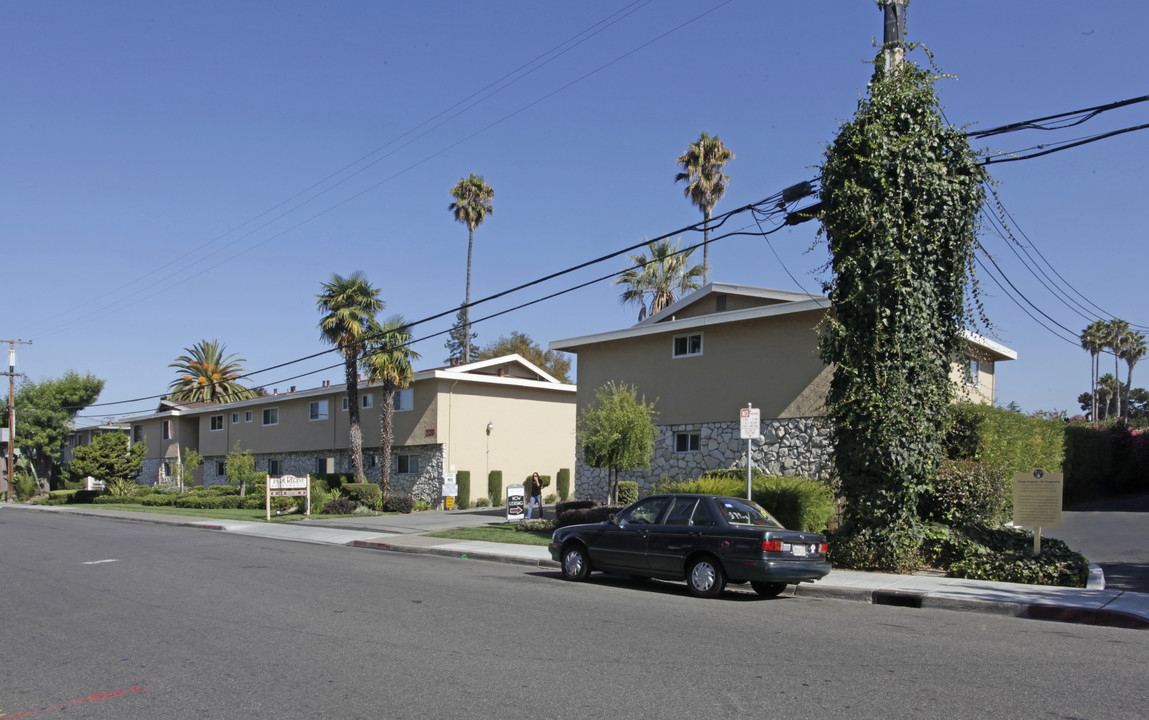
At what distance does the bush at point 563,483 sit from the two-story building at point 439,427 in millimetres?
566

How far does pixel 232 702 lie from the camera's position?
6.32 metres

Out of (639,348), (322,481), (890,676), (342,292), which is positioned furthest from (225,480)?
(890,676)

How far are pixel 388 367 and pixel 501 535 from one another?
46.6ft

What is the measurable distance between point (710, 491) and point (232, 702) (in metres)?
14.0

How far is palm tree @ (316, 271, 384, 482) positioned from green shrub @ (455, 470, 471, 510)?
396 centimetres

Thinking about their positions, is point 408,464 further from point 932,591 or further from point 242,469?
point 932,591

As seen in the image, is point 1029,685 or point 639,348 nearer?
point 1029,685

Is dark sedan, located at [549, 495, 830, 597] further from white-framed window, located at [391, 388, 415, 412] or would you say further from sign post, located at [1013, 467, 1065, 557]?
white-framed window, located at [391, 388, 415, 412]

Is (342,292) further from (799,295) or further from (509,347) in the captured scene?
(509,347)

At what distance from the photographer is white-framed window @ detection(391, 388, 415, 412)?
3628 centimetres

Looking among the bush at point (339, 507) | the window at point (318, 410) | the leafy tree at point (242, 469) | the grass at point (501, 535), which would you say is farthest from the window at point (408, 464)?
the grass at point (501, 535)

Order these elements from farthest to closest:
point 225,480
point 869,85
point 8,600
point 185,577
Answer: point 225,480
point 869,85
point 185,577
point 8,600

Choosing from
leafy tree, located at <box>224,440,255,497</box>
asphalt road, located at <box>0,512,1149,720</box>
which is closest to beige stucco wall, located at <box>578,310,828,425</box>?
asphalt road, located at <box>0,512,1149,720</box>

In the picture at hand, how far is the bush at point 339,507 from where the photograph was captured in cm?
3080
